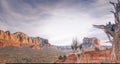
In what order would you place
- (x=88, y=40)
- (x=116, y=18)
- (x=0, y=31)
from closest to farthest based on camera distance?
1. (x=116, y=18)
2. (x=88, y=40)
3. (x=0, y=31)

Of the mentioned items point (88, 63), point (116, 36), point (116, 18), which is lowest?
point (88, 63)

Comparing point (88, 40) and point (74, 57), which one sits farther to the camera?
point (88, 40)

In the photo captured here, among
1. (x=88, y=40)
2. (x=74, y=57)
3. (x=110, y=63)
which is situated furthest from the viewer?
(x=88, y=40)

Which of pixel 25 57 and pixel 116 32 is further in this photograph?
pixel 25 57

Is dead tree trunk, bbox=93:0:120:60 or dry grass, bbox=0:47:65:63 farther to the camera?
dry grass, bbox=0:47:65:63

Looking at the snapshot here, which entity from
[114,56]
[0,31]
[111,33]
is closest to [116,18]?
[111,33]

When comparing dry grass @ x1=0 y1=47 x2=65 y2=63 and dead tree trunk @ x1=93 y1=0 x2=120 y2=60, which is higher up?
dead tree trunk @ x1=93 y1=0 x2=120 y2=60

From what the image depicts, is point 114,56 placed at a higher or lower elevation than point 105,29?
lower

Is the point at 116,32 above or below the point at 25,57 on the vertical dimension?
above

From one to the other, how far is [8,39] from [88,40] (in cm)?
7369

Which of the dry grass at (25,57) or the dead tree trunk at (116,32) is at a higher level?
the dead tree trunk at (116,32)

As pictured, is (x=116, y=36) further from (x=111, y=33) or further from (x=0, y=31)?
(x=0, y=31)

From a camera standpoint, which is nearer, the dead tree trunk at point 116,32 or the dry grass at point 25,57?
the dead tree trunk at point 116,32

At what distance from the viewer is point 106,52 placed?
16.6m
